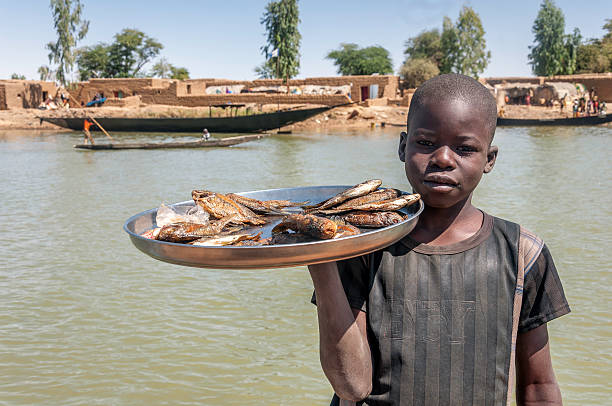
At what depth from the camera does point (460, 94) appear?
4.22 feet

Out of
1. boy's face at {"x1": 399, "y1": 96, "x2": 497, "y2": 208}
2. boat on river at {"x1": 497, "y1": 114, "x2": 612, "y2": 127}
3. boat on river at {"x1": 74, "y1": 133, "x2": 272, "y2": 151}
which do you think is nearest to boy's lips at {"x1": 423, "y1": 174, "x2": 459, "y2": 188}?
boy's face at {"x1": 399, "y1": 96, "x2": 497, "y2": 208}

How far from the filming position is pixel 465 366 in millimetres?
1302

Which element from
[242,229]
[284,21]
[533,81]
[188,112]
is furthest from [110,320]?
Result: [533,81]

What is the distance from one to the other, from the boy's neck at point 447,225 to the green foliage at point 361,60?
51.9 metres

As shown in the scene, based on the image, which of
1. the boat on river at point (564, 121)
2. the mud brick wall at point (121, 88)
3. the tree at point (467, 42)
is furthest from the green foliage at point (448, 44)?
the mud brick wall at point (121, 88)

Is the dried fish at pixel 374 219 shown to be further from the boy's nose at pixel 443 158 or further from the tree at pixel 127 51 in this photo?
the tree at pixel 127 51

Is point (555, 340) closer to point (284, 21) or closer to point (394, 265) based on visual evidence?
point (394, 265)

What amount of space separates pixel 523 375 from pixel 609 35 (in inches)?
2441

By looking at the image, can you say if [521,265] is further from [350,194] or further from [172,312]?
[172,312]

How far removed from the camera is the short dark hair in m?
1.29

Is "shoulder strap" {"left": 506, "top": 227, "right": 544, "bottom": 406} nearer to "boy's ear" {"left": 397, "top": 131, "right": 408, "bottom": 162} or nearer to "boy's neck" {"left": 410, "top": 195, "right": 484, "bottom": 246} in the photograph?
"boy's neck" {"left": 410, "top": 195, "right": 484, "bottom": 246}

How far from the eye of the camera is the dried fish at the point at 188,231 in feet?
3.57

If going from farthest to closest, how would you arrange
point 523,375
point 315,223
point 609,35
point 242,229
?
point 609,35 < point 523,375 < point 242,229 < point 315,223

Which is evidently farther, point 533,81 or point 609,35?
point 609,35
